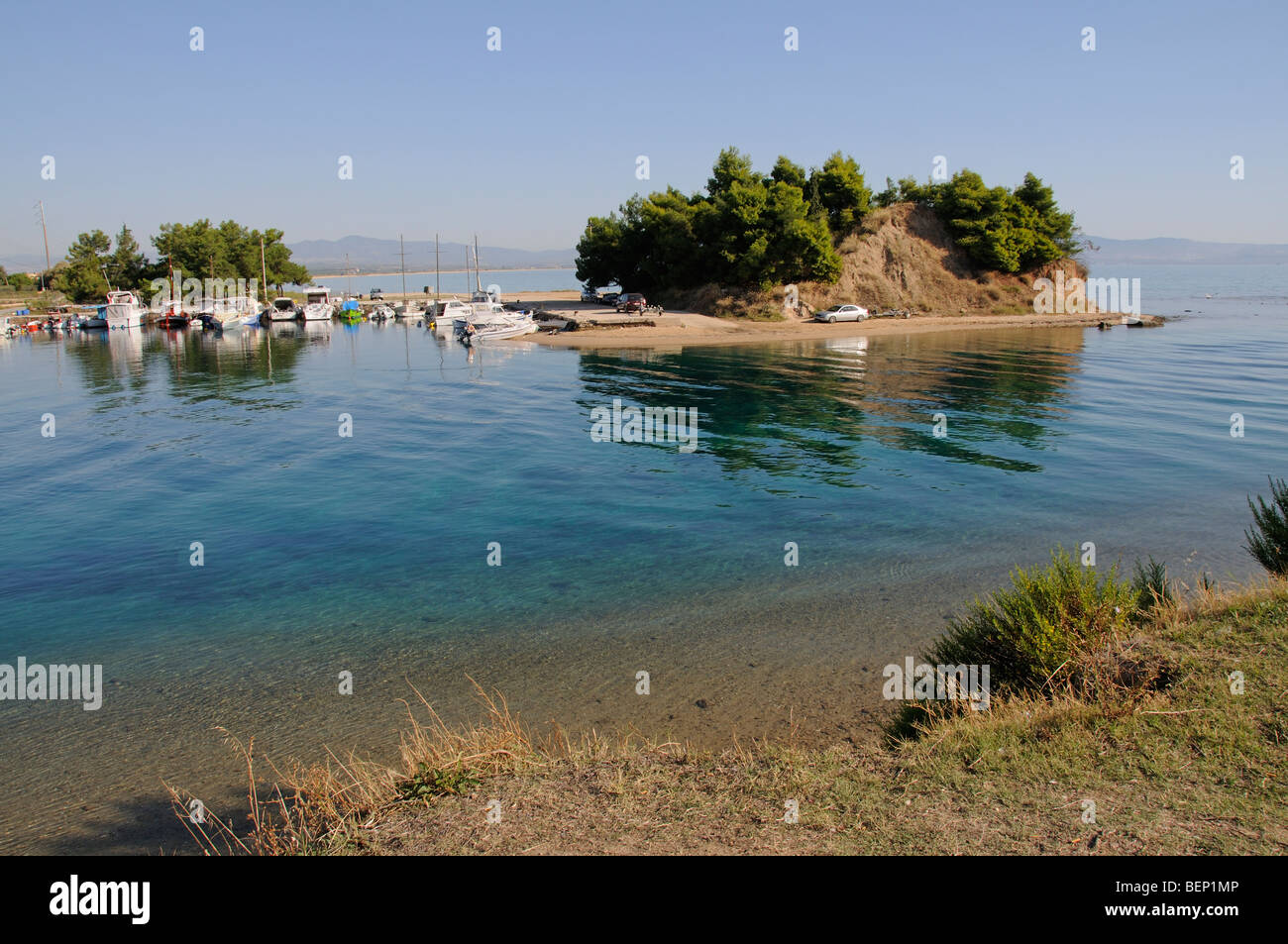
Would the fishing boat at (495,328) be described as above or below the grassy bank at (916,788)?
above

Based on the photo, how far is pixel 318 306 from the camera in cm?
8975

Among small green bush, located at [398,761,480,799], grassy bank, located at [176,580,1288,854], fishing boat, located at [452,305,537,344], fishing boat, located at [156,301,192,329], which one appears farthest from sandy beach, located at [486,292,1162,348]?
small green bush, located at [398,761,480,799]

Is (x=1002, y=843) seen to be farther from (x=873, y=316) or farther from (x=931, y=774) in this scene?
(x=873, y=316)

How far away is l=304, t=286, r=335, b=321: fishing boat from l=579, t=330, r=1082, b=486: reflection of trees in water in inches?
1759

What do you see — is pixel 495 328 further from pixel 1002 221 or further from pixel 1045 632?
pixel 1045 632

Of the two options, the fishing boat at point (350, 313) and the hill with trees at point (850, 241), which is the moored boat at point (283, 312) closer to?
the fishing boat at point (350, 313)

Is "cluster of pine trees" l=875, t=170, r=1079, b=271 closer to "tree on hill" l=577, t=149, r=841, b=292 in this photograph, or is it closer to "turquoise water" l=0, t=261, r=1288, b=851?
"tree on hill" l=577, t=149, r=841, b=292

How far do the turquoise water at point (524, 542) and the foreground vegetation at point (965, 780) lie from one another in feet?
6.76

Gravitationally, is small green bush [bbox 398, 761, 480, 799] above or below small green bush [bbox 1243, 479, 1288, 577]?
below

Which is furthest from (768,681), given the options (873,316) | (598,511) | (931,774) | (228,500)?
(873,316)

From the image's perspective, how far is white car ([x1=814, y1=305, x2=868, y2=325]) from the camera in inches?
2928

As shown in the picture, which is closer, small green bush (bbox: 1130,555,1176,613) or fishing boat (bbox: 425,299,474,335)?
small green bush (bbox: 1130,555,1176,613)

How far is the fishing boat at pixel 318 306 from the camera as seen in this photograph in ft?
291

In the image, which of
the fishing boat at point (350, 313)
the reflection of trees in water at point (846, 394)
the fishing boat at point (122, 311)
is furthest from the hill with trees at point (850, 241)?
the fishing boat at point (122, 311)
